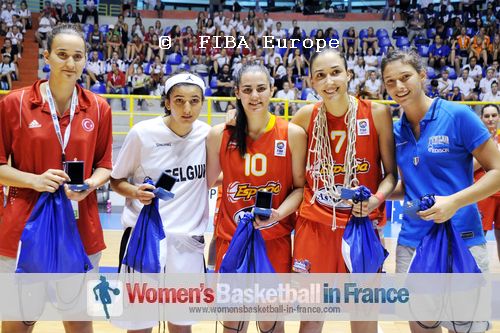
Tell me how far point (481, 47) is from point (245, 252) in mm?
15037

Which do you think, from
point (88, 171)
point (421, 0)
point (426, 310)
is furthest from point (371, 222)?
point (421, 0)

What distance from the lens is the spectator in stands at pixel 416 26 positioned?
17.9m

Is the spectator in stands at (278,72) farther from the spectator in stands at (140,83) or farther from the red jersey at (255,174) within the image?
the red jersey at (255,174)

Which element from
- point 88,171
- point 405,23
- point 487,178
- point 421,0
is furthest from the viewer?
point 421,0

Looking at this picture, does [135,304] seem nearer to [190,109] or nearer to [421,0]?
[190,109]

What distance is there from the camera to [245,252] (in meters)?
2.90

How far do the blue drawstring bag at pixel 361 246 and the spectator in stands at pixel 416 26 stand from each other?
52.8 ft

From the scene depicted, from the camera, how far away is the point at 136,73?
540 inches

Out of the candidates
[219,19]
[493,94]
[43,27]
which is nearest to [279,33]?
[219,19]

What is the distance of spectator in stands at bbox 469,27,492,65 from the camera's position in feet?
51.3

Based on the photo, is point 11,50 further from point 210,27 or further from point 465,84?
point 465,84

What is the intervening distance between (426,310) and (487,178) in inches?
→ 29.0

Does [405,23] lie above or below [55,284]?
above

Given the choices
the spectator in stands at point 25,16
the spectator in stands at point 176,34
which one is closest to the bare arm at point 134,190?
the spectator in stands at point 176,34
